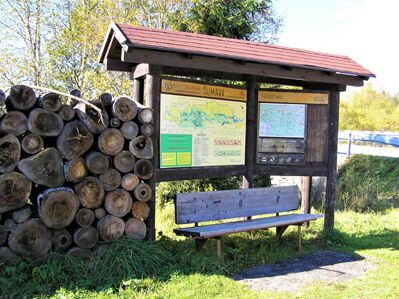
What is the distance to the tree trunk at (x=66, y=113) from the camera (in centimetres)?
426

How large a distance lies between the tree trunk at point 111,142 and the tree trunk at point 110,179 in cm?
23

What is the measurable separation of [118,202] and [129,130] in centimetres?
95

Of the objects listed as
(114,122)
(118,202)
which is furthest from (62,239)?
(114,122)

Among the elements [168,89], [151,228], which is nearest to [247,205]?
[151,228]

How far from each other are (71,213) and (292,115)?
4.31 m

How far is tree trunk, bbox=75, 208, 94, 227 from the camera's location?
14.1 ft

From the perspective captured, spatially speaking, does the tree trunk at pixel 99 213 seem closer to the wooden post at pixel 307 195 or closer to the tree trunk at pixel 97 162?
the tree trunk at pixel 97 162

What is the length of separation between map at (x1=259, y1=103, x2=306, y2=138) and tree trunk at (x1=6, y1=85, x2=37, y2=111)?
3.99 m

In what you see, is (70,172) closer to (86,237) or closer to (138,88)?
(86,237)

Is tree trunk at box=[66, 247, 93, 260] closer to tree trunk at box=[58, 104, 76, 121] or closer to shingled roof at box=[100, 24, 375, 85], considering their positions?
tree trunk at box=[58, 104, 76, 121]

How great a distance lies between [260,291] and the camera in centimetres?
413

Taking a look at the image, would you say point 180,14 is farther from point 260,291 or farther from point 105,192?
point 260,291

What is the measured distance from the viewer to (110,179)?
4.55 meters

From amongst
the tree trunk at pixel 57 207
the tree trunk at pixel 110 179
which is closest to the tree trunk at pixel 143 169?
the tree trunk at pixel 110 179
